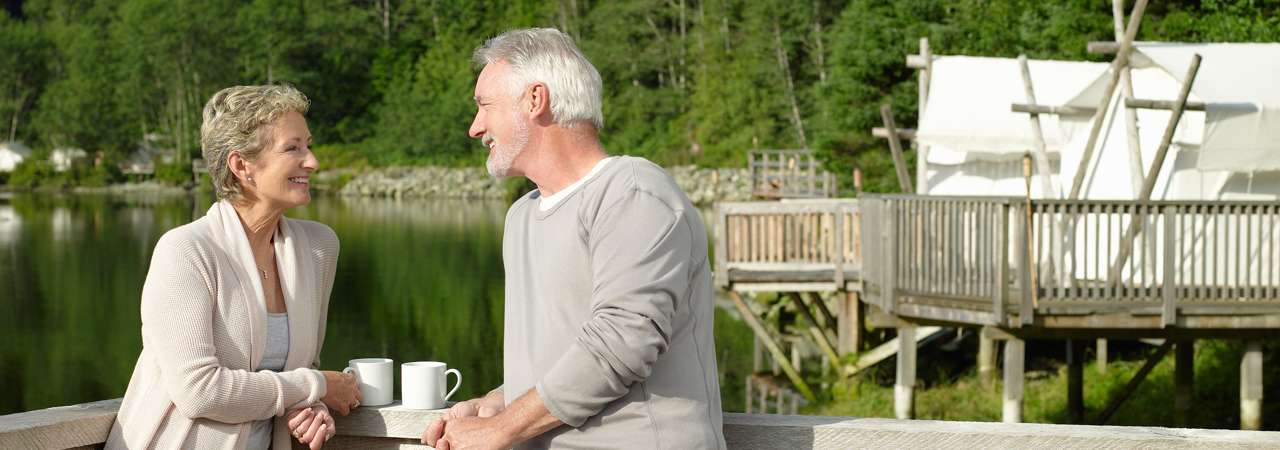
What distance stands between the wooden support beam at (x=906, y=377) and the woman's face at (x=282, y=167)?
39.7 ft

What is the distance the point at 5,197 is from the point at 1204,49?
76241 mm

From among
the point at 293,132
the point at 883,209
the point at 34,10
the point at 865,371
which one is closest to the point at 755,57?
Answer: the point at 865,371

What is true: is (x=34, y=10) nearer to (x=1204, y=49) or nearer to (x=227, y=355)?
(x=1204, y=49)

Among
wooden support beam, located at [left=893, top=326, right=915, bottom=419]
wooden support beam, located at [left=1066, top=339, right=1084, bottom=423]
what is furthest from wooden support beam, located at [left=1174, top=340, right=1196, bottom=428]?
wooden support beam, located at [left=893, top=326, right=915, bottom=419]

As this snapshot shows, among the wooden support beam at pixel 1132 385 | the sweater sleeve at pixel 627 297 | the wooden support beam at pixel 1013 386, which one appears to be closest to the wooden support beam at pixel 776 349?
the wooden support beam at pixel 1132 385

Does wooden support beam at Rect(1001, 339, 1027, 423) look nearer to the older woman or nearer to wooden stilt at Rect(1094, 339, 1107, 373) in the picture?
wooden stilt at Rect(1094, 339, 1107, 373)

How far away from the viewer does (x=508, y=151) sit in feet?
10.6

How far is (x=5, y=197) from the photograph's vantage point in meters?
81.4

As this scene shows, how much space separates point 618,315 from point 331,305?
29236mm

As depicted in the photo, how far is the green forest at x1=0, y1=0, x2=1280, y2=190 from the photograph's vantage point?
63406 mm

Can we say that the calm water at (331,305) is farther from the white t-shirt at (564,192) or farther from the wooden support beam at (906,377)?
the white t-shirt at (564,192)

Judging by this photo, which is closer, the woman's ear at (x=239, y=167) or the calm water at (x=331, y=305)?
the woman's ear at (x=239, y=167)

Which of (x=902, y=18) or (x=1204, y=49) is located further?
(x=902, y=18)

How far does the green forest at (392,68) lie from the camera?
208 feet
